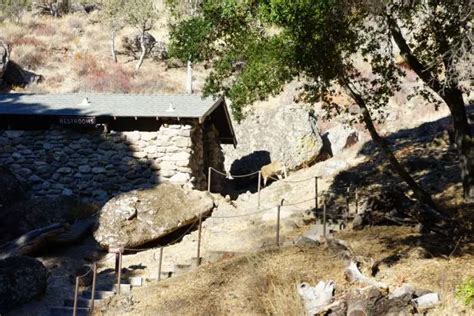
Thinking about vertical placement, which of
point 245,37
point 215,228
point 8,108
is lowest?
point 215,228

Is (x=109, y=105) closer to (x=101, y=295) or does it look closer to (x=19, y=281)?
(x=101, y=295)

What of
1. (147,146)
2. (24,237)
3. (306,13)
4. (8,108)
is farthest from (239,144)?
(306,13)

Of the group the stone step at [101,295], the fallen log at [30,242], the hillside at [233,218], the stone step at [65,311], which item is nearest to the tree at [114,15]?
the hillside at [233,218]

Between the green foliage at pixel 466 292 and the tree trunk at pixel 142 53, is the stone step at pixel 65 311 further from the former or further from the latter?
the tree trunk at pixel 142 53

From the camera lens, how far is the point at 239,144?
25094 mm

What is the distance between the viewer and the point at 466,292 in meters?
7.58

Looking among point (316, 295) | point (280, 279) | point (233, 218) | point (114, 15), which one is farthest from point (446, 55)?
point (114, 15)

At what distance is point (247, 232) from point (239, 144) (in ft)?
37.9

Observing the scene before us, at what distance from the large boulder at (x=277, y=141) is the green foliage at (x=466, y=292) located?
14420 mm

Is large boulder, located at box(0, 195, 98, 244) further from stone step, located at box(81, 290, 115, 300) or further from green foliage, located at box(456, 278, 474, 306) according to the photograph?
green foliage, located at box(456, 278, 474, 306)

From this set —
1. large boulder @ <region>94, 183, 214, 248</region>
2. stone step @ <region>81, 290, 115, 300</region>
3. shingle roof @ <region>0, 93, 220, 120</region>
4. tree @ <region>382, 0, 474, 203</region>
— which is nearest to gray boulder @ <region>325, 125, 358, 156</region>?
shingle roof @ <region>0, 93, 220, 120</region>

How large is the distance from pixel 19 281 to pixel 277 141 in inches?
597

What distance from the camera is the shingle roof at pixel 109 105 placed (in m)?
17.3

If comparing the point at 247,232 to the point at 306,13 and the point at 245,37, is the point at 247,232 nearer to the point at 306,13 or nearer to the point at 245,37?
the point at 245,37
